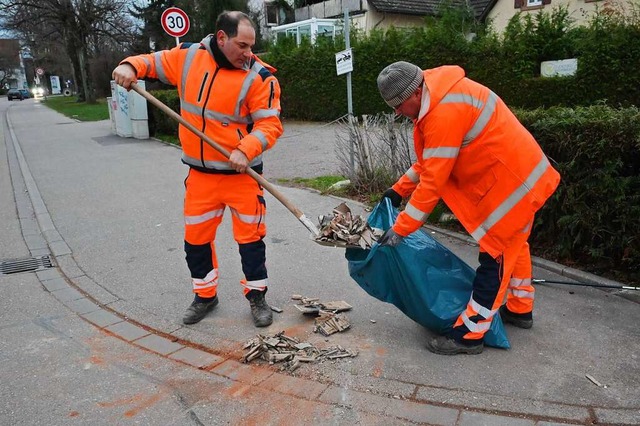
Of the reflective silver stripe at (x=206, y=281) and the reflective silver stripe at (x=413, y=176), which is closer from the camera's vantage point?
the reflective silver stripe at (x=413, y=176)

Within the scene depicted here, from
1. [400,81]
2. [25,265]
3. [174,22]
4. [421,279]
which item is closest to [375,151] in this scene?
[421,279]

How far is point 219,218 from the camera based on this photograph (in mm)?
3617

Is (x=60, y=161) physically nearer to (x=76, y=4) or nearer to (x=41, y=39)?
(x=76, y=4)

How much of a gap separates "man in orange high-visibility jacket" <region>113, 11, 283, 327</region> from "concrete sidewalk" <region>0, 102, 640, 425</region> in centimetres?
57

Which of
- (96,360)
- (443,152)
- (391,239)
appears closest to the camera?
(443,152)

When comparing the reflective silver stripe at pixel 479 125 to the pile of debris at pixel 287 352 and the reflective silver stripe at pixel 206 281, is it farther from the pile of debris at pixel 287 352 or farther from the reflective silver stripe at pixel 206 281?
the reflective silver stripe at pixel 206 281

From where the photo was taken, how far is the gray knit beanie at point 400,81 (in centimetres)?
275

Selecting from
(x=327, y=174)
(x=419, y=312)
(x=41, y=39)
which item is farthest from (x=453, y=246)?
(x=41, y=39)

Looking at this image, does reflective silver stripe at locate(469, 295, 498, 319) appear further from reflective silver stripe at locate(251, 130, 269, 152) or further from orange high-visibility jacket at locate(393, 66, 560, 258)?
reflective silver stripe at locate(251, 130, 269, 152)

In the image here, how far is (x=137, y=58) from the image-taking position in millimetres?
3359

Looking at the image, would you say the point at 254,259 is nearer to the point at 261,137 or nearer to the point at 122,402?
the point at 261,137

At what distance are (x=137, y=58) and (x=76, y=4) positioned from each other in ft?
110

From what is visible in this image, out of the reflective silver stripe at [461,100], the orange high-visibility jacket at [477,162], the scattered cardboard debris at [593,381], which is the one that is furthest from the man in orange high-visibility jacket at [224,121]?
the scattered cardboard debris at [593,381]

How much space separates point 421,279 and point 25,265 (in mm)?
3951
